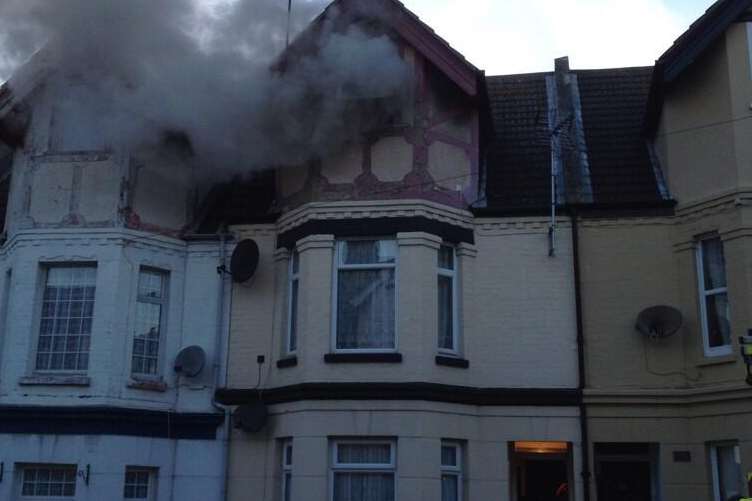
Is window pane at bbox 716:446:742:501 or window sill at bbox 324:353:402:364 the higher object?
window sill at bbox 324:353:402:364

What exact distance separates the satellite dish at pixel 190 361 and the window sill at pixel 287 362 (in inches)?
49.8

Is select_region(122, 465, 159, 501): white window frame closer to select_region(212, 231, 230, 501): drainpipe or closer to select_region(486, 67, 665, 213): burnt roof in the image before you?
select_region(212, 231, 230, 501): drainpipe

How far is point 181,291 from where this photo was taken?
14898 mm

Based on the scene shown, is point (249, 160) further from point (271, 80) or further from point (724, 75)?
point (724, 75)

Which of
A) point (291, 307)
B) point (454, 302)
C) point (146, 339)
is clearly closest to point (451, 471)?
point (454, 302)

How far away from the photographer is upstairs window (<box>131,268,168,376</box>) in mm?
14320

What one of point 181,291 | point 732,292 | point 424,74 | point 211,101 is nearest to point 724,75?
point 732,292

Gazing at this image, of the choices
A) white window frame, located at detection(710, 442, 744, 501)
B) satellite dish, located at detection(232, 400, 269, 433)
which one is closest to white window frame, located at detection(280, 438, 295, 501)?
satellite dish, located at detection(232, 400, 269, 433)

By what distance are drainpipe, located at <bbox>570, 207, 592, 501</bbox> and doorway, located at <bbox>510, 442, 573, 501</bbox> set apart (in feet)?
2.35

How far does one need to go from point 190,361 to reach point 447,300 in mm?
4171

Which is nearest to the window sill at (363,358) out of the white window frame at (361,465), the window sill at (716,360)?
the white window frame at (361,465)

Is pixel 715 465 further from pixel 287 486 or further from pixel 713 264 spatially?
pixel 287 486

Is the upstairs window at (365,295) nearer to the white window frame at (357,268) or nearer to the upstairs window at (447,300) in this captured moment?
the white window frame at (357,268)

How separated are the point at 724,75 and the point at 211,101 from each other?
7.96 meters
